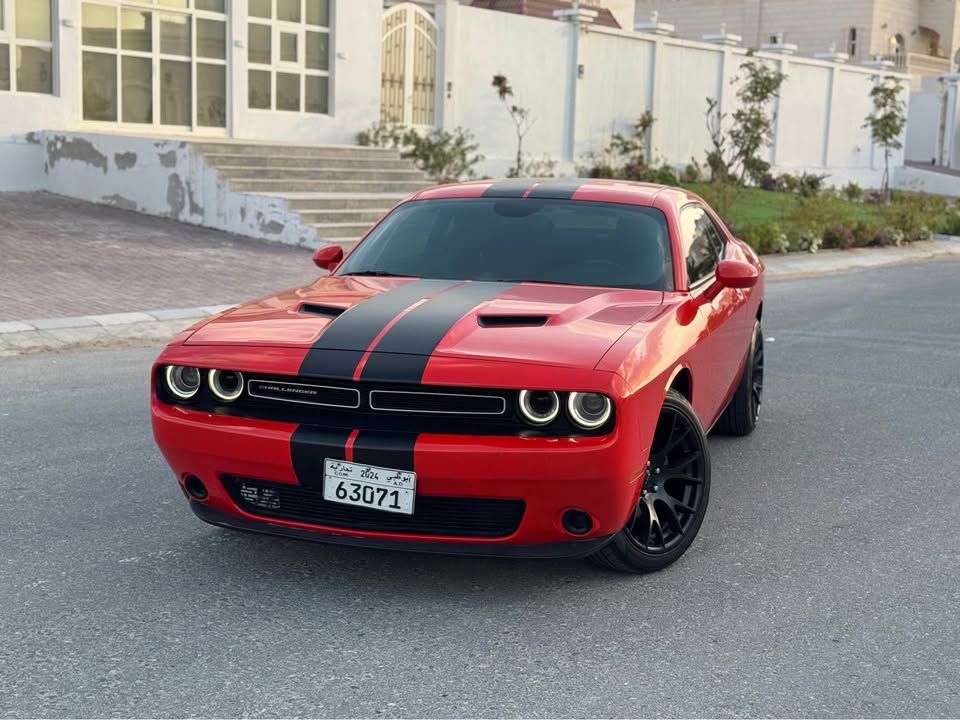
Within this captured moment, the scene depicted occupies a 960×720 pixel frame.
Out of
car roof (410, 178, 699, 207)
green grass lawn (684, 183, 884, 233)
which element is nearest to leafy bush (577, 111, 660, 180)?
green grass lawn (684, 183, 884, 233)

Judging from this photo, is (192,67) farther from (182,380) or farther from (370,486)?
(370,486)

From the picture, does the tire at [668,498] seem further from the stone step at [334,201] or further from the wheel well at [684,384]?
the stone step at [334,201]

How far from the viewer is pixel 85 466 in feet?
20.2

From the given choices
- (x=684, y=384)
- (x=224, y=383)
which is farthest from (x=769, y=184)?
(x=224, y=383)

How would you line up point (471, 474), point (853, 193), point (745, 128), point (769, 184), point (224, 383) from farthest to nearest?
point (853, 193) → point (769, 184) → point (745, 128) → point (224, 383) → point (471, 474)

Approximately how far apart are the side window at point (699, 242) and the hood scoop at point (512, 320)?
1.20m

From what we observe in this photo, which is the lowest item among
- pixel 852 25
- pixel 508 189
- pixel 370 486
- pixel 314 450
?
pixel 370 486

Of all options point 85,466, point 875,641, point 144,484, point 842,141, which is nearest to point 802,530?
point 875,641

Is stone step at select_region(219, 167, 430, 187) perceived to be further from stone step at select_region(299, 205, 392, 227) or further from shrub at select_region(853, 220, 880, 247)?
shrub at select_region(853, 220, 880, 247)

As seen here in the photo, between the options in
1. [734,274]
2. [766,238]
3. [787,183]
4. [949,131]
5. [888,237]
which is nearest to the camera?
[734,274]

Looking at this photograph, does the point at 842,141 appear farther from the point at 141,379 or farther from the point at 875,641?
the point at 875,641

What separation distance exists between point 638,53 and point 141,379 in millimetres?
21684

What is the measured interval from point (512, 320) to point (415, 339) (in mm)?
443

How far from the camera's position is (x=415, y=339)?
436 cm
